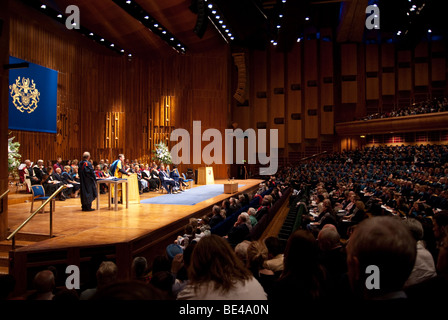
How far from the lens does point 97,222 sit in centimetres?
609

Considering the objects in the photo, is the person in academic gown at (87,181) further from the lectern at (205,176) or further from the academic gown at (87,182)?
the lectern at (205,176)

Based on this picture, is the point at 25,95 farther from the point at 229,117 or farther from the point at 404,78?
the point at 404,78

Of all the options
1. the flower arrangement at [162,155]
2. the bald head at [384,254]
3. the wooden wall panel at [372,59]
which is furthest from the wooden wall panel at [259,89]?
the bald head at [384,254]

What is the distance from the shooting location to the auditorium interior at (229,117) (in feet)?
16.6

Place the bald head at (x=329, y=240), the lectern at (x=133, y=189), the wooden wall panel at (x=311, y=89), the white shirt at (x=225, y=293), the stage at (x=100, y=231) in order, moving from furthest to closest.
Result: the wooden wall panel at (x=311, y=89), the lectern at (x=133, y=189), the stage at (x=100, y=231), the bald head at (x=329, y=240), the white shirt at (x=225, y=293)

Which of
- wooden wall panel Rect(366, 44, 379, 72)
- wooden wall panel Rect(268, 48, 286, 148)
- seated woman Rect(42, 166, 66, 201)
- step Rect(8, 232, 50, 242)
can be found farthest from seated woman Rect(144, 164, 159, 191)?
wooden wall panel Rect(366, 44, 379, 72)

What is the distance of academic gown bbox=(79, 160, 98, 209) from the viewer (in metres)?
7.12

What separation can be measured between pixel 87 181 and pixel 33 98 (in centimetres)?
657

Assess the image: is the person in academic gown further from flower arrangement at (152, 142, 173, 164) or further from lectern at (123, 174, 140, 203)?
flower arrangement at (152, 142, 173, 164)

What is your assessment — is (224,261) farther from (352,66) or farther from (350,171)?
(352,66)

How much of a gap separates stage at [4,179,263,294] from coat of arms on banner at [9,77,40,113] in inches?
179

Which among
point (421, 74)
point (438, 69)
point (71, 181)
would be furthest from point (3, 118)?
point (438, 69)

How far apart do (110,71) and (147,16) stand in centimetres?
495

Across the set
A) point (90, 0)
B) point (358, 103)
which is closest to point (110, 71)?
point (90, 0)
